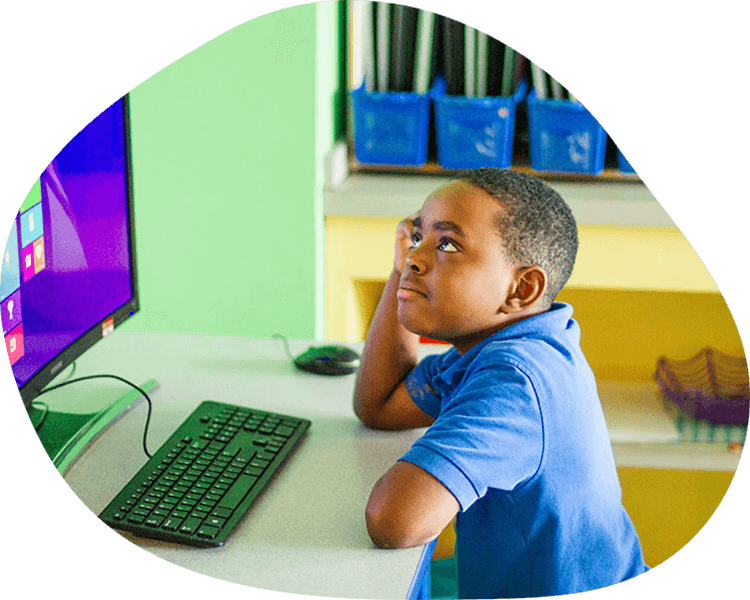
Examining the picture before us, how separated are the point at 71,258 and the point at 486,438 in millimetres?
560

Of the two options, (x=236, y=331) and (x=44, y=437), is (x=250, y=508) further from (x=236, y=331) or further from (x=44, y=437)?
(x=236, y=331)

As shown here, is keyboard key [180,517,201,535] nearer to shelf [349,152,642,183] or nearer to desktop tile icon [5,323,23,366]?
desktop tile icon [5,323,23,366]

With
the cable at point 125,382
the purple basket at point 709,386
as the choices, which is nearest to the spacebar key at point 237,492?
the cable at point 125,382

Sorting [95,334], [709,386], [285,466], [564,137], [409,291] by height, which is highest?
[564,137]

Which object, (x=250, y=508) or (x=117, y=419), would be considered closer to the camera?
(x=250, y=508)

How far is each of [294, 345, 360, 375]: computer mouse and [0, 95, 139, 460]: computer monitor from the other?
0.25 metres

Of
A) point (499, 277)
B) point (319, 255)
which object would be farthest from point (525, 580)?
point (319, 255)

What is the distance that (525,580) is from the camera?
93 centimetres

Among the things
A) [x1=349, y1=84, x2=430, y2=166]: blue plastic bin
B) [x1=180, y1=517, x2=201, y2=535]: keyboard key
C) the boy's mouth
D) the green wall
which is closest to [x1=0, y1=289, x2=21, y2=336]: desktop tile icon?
[x1=180, y1=517, x2=201, y2=535]: keyboard key

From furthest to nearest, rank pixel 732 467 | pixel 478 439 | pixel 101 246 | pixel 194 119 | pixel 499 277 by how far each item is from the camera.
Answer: pixel 732 467
pixel 194 119
pixel 101 246
pixel 499 277
pixel 478 439

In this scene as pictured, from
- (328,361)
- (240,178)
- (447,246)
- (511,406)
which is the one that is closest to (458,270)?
(447,246)

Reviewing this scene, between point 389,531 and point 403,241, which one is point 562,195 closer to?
point 403,241

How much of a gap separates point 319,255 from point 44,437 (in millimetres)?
877

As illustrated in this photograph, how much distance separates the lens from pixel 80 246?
43.1 inches
